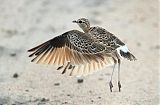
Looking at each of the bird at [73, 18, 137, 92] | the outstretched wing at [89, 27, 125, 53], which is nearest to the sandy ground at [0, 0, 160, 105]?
the bird at [73, 18, 137, 92]

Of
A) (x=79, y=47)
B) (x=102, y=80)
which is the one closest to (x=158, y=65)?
(x=102, y=80)

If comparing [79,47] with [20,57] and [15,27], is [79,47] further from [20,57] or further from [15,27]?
[15,27]

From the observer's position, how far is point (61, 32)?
418 inches

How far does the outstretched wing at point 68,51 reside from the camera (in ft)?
22.0

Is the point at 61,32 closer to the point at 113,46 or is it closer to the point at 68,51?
the point at 113,46

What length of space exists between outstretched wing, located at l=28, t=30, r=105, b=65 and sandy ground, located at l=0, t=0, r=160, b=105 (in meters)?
0.70

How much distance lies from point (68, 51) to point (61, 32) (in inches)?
153

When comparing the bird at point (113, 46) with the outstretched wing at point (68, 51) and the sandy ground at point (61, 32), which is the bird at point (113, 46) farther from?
the sandy ground at point (61, 32)

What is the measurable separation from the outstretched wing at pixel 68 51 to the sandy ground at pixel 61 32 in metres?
0.70

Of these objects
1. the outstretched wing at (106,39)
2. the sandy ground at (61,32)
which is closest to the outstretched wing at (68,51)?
the outstretched wing at (106,39)

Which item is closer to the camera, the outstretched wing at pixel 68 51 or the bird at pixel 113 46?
the outstretched wing at pixel 68 51

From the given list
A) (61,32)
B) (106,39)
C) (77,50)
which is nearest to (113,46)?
(106,39)

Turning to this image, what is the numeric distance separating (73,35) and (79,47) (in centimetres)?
15

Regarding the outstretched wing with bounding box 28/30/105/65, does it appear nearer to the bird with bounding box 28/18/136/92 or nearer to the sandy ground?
the bird with bounding box 28/18/136/92
